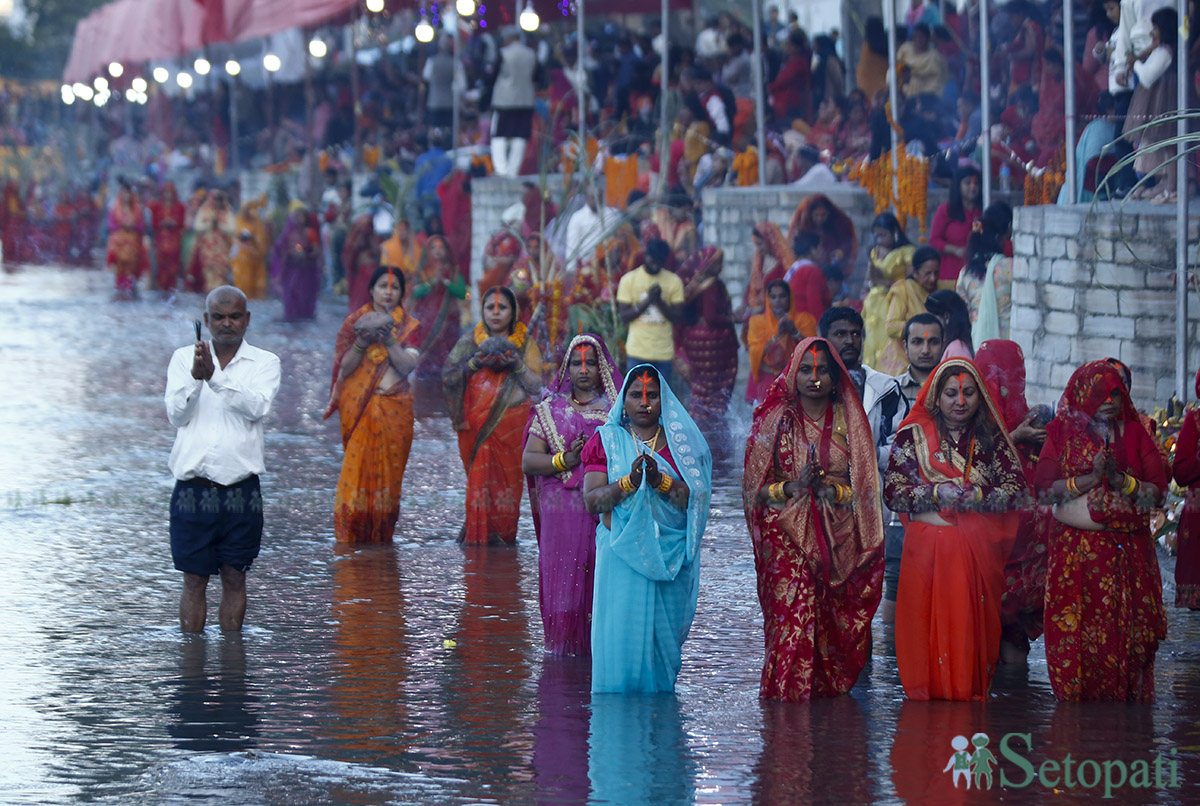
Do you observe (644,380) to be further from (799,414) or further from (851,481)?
(851,481)

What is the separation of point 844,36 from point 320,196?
13.4 meters

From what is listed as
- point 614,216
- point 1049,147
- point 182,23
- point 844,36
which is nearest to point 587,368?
point 1049,147

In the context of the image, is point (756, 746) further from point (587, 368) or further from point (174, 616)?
point (174, 616)

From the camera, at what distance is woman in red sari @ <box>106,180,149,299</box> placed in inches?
1183

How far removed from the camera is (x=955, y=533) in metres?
6.91

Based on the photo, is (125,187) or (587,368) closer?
(587,368)

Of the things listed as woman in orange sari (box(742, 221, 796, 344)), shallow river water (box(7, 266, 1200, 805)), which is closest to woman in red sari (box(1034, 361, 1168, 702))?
shallow river water (box(7, 266, 1200, 805))

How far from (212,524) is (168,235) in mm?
23103

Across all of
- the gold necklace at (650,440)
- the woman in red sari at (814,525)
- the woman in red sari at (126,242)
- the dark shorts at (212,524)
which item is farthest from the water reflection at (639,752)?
the woman in red sari at (126,242)

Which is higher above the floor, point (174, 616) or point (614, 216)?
point (614, 216)

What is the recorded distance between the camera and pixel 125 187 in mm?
30234

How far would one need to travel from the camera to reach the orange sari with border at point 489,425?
1025 centimetres

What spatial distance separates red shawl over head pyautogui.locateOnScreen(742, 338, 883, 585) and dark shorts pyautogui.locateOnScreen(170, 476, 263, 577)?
87.9 inches

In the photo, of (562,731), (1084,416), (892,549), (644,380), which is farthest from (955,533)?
(892,549)
